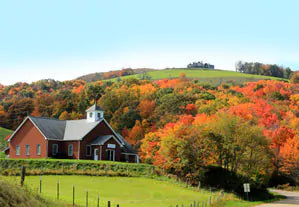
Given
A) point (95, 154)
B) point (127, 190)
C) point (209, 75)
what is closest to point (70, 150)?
point (95, 154)

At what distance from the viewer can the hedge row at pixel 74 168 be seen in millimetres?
46000

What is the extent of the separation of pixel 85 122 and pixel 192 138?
20.3 m

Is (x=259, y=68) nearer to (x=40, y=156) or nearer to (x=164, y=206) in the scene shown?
(x=40, y=156)

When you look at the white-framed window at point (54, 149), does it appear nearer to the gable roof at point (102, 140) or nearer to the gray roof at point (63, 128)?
the gray roof at point (63, 128)

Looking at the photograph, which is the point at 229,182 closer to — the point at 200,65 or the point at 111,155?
the point at 111,155

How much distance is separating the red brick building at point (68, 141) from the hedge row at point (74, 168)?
931 cm

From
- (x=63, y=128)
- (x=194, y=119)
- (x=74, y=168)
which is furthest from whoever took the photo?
(x=194, y=119)

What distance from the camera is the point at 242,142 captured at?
5306 cm

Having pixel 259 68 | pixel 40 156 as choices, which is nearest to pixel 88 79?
pixel 259 68

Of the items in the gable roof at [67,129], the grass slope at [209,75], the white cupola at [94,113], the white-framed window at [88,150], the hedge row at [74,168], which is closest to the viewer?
the hedge row at [74,168]

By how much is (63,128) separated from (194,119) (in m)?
27.4

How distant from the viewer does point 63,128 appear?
64500 mm

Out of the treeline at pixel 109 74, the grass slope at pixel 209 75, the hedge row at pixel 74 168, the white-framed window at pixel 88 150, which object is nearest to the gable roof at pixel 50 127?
the white-framed window at pixel 88 150

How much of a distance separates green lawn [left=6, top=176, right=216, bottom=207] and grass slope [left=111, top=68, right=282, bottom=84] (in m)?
92.7
